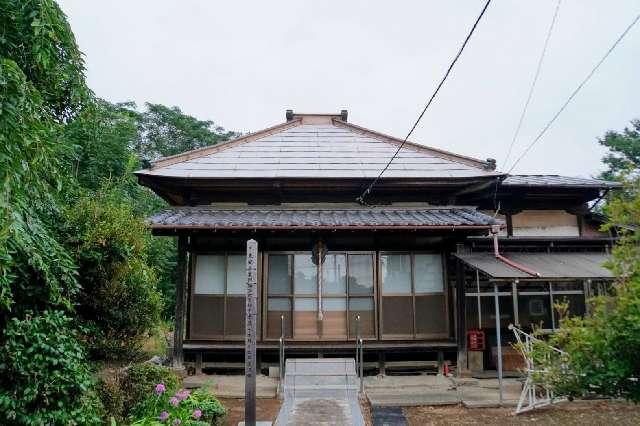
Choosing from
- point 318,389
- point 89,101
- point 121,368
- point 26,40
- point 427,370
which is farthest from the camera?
point 427,370

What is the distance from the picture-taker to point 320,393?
26.0 feet

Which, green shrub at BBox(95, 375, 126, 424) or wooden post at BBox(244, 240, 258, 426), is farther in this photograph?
green shrub at BBox(95, 375, 126, 424)

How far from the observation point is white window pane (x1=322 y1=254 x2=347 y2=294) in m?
9.54

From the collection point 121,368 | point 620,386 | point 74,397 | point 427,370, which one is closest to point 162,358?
point 121,368

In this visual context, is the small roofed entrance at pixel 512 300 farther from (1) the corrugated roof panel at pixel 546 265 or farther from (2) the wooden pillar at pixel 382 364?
(2) the wooden pillar at pixel 382 364

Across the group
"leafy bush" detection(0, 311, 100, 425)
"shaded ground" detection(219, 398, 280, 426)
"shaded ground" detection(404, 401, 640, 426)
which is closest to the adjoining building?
"shaded ground" detection(219, 398, 280, 426)

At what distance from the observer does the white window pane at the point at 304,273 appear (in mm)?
9523

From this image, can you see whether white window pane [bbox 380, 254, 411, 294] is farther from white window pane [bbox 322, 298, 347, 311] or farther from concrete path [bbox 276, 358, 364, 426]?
concrete path [bbox 276, 358, 364, 426]

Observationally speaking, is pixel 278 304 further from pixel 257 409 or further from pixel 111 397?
pixel 111 397

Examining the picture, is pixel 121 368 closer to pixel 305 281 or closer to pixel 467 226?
pixel 305 281

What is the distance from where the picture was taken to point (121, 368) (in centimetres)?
641

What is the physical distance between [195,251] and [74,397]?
16.3 ft

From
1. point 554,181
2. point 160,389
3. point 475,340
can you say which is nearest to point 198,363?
point 160,389

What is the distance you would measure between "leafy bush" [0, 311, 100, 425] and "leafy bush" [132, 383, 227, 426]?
2.61ft
